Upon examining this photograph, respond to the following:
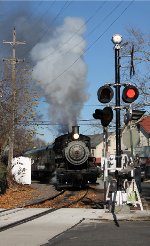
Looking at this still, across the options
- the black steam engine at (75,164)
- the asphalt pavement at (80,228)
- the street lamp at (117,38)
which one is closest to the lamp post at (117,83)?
the street lamp at (117,38)

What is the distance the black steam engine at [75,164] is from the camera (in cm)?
2655

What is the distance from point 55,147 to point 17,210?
1482cm

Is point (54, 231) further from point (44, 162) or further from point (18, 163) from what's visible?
point (44, 162)

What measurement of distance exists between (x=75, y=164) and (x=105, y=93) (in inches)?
516

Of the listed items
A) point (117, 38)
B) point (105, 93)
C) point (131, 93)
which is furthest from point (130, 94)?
point (117, 38)

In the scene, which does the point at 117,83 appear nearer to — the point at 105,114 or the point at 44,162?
the point at 105,114

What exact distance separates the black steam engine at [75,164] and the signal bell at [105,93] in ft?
42.0

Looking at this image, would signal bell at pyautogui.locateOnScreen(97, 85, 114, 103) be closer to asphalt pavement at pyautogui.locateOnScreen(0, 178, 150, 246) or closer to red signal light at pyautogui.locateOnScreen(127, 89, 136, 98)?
red signal light at pyautogui.locateOnScreen(127, 89, 136, 98)

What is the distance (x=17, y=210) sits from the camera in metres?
14.8

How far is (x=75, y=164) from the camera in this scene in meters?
26.9

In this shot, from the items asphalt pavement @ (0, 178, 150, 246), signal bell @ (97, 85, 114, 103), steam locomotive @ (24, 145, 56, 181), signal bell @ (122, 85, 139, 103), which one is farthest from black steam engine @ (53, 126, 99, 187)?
signal bell @ (122, 85, 139, 103)

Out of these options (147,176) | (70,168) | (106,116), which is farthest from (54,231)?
(147,176)

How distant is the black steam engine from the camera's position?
2655 centimetres

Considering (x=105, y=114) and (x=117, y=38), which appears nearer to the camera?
(x=105, y=114)
